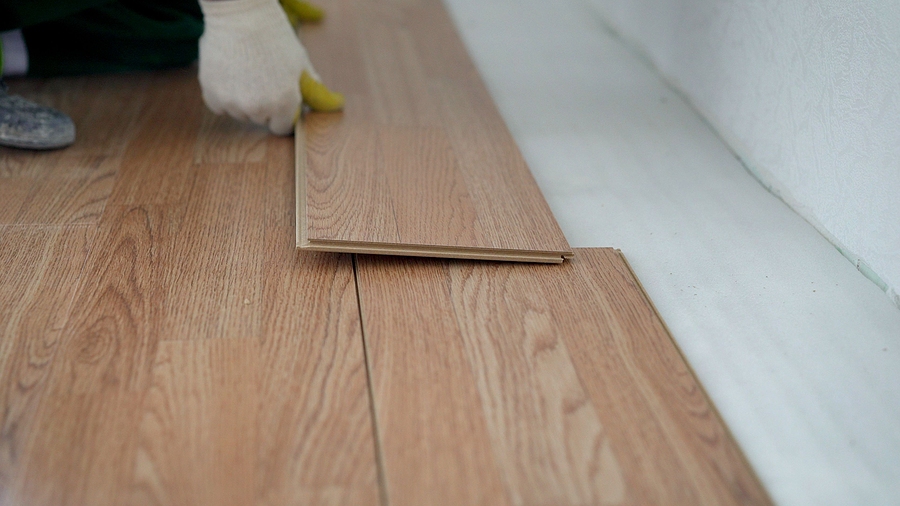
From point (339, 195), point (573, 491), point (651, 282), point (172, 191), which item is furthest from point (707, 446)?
point (172, 191)

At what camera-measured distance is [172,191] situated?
1476 mm

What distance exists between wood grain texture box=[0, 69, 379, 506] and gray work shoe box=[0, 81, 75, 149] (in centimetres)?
8

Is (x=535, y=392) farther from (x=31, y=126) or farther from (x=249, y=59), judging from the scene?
(x=31, y=126)

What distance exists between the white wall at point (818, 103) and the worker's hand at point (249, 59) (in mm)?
966

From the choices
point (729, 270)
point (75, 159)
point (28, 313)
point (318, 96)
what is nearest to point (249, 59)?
point (318, 96)

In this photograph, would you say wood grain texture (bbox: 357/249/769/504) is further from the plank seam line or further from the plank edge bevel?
the plank edge bevel

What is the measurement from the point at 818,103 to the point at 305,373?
3.44ft

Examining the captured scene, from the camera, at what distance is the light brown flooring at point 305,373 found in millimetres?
875

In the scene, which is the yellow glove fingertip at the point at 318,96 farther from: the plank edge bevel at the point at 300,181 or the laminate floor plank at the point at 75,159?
the laminate floor plank at the point at 75,159

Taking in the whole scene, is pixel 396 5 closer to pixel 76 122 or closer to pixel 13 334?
pixel 76 122

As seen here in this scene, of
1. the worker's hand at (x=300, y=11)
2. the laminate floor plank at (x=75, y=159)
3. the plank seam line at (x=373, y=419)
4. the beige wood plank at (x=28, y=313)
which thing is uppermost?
the worker's hand at (x=300, y=11)

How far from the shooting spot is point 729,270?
1.32 m

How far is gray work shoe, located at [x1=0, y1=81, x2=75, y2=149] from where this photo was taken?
158 centimetres

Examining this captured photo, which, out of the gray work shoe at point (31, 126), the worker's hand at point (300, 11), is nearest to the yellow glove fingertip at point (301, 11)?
the worker's hand at point (300, 11)
